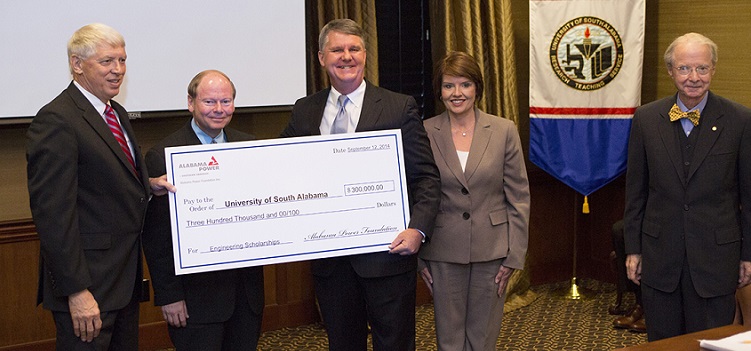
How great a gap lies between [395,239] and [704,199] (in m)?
1.15

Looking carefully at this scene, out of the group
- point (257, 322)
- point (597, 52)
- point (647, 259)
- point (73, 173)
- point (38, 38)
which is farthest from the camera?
point (597, 52)

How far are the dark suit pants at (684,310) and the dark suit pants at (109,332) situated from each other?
6.27ft

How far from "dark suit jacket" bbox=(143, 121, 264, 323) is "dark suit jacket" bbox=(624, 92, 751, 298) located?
154 centimetres

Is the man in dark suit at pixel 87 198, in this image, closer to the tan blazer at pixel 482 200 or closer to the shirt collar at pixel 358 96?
the shirt collar at pixel 358 96

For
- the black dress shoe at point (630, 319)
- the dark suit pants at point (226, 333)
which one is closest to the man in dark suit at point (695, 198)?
the dark suit pants at point (226, 333)

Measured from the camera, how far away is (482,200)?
339 centimetres

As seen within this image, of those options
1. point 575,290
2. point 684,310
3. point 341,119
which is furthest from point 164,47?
point 575,290

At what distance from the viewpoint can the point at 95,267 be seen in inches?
110

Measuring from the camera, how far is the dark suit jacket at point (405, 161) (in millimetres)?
3180

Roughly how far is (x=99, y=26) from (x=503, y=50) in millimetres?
3407

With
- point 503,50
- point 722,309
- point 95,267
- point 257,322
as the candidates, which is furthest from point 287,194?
point 503,50

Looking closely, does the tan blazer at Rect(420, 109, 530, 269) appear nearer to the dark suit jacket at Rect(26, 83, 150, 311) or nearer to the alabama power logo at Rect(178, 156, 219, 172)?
the alabama power logo at Rect(178, 156, 219, 172)

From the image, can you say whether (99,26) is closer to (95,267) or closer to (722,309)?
(95,267)

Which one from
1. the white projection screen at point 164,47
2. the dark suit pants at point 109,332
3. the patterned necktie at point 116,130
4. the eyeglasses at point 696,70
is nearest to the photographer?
the dark suit pants at point 109,332
